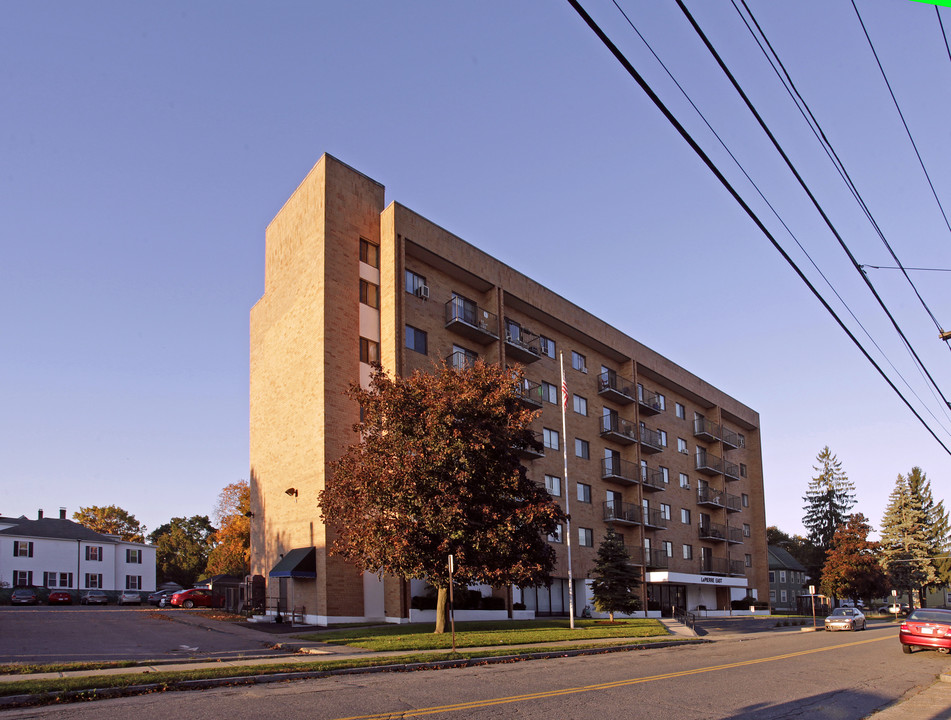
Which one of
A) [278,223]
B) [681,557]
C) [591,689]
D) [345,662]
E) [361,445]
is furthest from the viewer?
[681,557]

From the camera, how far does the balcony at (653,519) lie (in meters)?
49.5

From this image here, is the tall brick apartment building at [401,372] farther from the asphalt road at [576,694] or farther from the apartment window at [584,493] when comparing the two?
the asphalt road at [576,694]

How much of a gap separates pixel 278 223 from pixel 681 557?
116 feet

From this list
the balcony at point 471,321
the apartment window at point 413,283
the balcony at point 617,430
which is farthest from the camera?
the balcony at point 617,430

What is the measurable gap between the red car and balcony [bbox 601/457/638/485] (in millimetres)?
23092

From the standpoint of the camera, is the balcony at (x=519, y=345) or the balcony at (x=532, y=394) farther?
the balcony at (x=519, y=345)

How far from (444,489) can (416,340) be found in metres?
13.0

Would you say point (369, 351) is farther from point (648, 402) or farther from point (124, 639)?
point (648, 402)

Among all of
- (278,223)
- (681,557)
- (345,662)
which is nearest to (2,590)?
(278,223)

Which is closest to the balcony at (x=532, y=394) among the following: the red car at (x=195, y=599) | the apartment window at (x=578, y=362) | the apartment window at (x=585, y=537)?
the apartment window at (x=578, y=362)

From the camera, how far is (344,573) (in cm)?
2995

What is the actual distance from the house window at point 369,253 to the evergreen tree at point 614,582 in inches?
682

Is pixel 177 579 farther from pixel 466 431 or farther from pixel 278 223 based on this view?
pixel 466 431

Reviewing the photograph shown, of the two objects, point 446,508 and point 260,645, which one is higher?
point 446,508
